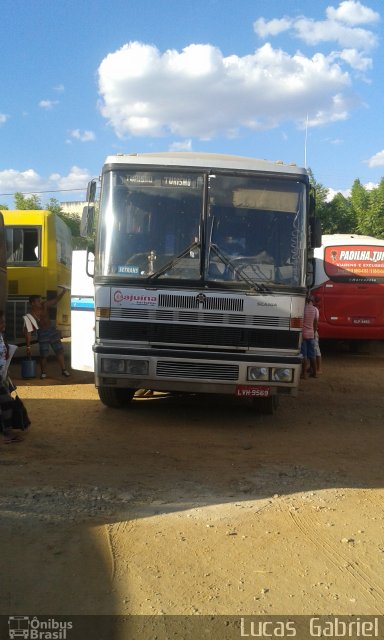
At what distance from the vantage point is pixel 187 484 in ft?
17.4

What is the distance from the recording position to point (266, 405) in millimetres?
8133

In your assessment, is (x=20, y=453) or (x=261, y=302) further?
(x=261, y=302)

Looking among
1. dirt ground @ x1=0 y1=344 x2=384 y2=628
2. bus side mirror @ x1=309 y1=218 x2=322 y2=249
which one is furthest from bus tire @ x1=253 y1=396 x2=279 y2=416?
bus side mirror @ x1=309 y1=218 x2=322 y2=249

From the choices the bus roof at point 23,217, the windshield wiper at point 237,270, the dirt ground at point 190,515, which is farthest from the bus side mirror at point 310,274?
the bus roof at point 23,217

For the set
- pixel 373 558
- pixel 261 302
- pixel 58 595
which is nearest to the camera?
pixel 58 595

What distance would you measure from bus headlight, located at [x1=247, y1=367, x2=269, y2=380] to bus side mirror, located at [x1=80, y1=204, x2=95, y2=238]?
8.30ft

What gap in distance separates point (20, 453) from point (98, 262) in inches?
90.3

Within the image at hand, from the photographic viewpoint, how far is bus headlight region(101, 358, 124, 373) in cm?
695

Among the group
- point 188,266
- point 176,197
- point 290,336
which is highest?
point 176,197

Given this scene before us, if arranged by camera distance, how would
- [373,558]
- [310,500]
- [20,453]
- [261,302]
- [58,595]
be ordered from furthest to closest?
[261,302] < [20,453] < [310,500] < [373,558] < [58,595]

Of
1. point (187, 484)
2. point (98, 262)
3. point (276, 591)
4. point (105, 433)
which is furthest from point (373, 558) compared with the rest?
point (98, 262)

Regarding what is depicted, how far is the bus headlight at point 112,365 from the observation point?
695 centimetres

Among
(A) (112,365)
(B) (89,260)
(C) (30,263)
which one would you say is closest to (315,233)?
(A) (112,365)

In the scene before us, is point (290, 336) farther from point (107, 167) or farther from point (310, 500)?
point (107, 167)
